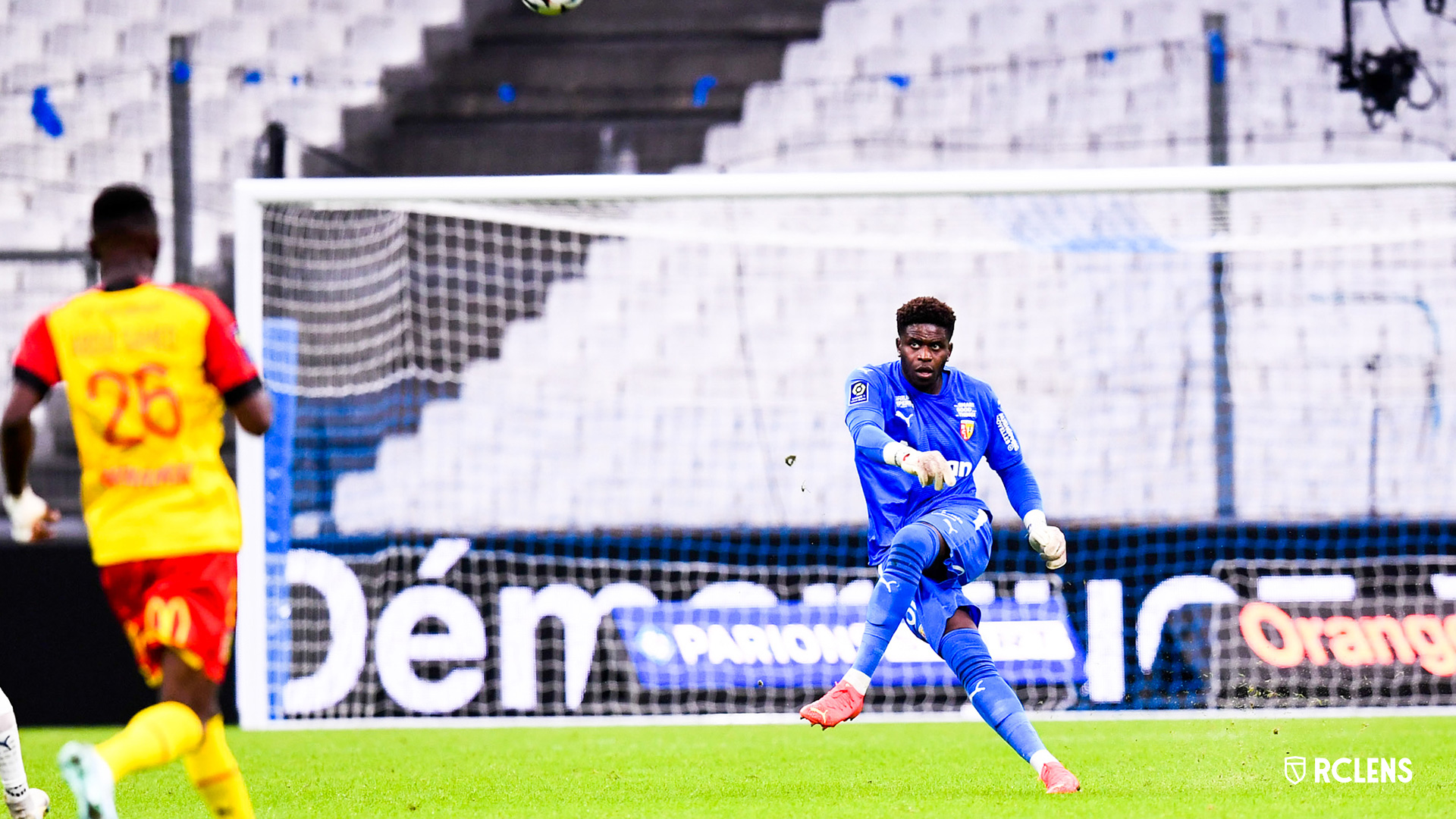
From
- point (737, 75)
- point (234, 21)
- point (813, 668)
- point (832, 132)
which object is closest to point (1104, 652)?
point (813, 668)

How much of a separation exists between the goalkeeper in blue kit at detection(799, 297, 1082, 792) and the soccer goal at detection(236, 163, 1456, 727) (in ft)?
9.29

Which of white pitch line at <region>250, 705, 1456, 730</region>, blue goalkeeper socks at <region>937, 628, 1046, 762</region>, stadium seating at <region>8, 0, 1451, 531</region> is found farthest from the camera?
stadium seating at <region>8, 0, 1451, 531</region>

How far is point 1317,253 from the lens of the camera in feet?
37.7

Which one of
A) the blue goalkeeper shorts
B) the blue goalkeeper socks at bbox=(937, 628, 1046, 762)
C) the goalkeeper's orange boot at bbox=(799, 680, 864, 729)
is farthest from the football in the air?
the goalkeeper's orange boot at bbox=(799, 680, 864, 729)

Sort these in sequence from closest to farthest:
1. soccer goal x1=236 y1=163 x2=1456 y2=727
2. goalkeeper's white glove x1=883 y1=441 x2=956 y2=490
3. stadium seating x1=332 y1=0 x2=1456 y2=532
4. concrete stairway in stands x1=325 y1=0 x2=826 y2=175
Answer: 1. goalkeeper's white glove x1=883 y1=441 x2=956 y2=490
2. soccer goal x1=236 y1=163 x2=1456 y2=727
3. stadium seating x1=332 y1=0 x2=1456 y2=532
4. concrete stairway in stands x1=325 y1=0 x2=826 y2=175

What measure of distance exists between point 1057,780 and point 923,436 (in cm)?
112

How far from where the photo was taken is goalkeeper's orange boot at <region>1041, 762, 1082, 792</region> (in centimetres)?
512

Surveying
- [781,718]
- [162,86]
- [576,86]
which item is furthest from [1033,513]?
[162,86]

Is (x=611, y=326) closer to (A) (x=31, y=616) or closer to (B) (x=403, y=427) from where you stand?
(B) (x=403, y=427)

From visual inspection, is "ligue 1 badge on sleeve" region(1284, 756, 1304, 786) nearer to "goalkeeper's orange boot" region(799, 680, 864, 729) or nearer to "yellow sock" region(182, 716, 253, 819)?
"goalkeeper's orange boot" region(799, 680, 864, 729)

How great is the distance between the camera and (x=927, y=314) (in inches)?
211

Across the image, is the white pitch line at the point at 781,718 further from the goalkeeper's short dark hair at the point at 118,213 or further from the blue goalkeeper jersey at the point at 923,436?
the goalkeeper's short dark hair at the point at 118,213

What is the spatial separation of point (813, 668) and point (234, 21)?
25.7ft

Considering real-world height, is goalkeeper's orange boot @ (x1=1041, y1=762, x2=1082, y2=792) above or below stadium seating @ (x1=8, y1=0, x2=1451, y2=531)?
below
